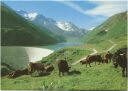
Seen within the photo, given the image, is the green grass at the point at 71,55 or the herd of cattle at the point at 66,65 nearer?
the herd of cattle at the point at 66,65

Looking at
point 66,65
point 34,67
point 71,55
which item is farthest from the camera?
point 71,55

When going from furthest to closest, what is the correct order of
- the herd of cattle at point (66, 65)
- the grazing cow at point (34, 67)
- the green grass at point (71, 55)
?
1. the green grass at point (71, 55)
2. the grazing cow at point (34, 67)
3. the herd of cattle at point (66, 65)

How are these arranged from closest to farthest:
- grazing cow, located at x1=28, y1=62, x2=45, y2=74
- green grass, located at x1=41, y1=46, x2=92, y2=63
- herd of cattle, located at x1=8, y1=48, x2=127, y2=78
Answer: herd of cattle, located at x1=8, y1=48, x2=127, y2=78 < grazing cow, located at x1=28, y1=62, x2=45, y2=74 < green grass, located at x1=41, y1=46, x2=92, y2=63

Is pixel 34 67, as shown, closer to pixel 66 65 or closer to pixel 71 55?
pixel 66 65

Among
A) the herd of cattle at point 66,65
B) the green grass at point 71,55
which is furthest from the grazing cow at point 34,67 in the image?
the green grass at point 71,55

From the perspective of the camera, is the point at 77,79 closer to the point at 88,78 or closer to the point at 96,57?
the point at 88,78

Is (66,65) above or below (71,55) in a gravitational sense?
above

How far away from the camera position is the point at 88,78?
90.6 ft

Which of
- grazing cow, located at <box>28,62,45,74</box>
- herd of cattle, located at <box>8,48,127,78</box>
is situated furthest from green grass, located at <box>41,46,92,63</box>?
grazing cow, located at <box>28,62,45,74</box>

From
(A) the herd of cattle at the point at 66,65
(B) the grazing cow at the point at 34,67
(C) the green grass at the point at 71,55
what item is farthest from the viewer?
(C) the green grass at the point at 71,55

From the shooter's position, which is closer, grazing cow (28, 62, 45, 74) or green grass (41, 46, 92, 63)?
grazing cow (28, 62, 45, 74)

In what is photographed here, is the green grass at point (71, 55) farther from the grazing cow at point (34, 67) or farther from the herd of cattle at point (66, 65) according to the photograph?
the grazing cow at point (34, 67)

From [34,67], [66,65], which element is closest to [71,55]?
[34,67]

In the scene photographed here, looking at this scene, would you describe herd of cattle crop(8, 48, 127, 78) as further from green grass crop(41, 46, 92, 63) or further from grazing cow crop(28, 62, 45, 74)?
green grass crop(41, 46, 92, 63)
